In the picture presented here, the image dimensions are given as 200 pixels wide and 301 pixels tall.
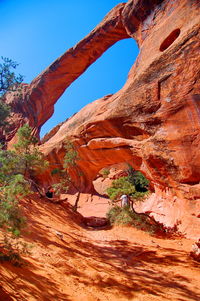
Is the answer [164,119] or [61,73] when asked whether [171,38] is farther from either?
[61,73]

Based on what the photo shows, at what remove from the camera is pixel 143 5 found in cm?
1280

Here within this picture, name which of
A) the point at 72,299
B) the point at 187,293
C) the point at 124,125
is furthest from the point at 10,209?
the point at 124,125

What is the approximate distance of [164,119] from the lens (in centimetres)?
876

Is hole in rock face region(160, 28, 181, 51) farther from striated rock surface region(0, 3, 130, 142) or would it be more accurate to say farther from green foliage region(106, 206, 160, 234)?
striated rock surface region(0, 3, 130, 142)

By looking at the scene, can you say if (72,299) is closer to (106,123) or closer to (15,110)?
(106,123)

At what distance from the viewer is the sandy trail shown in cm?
411

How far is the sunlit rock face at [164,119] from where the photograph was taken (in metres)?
8.12

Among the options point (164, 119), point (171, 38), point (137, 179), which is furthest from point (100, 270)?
point (137, 179)

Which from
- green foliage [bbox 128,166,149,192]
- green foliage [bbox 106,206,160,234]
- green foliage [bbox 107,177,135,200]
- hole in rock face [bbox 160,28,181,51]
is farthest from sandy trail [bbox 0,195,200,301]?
green foliage [bbox 128,166,149,192]

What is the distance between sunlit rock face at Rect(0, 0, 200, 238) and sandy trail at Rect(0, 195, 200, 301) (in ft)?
6.99

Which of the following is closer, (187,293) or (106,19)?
(187,293)

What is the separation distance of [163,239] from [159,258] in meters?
2.57

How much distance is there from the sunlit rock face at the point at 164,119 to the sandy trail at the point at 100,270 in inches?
83.8

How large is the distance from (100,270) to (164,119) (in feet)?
20.1
